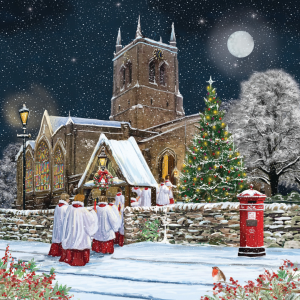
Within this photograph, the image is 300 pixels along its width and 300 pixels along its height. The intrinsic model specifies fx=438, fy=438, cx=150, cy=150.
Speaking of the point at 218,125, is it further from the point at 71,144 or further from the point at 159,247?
the point at 71,144

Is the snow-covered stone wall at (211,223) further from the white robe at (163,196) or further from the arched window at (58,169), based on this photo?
the arched window at (58,169)

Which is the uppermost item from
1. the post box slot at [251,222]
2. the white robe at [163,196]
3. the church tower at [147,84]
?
the church tower at [147,84]

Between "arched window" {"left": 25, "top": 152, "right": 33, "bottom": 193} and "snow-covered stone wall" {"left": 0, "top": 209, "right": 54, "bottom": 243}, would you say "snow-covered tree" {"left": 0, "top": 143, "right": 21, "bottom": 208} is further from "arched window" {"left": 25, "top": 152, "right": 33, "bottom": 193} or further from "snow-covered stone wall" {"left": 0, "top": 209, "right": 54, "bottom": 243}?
"snow-covered stone wall" {"left": 0, "top": 209, "right": 54, "bottom": 243}

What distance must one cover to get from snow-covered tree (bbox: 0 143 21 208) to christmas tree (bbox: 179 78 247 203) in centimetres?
3323

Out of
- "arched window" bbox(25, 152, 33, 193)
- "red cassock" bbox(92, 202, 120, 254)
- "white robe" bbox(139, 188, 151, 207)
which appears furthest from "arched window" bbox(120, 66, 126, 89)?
"red cassock" bbox(92, 202, 120, 254)

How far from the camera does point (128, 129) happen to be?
36781 millimetres

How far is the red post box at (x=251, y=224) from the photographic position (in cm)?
1114

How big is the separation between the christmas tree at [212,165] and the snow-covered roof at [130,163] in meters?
2.05

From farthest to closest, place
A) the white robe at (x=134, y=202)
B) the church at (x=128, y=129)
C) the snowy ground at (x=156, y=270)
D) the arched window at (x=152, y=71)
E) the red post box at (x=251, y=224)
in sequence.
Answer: the arched window at (x=152, y=71) → the church at (x=128, y=129) → the white robe at (x=134, y=202) → the red post box at (x=251, y=224) → the snowy ground at (x=156, y=270)

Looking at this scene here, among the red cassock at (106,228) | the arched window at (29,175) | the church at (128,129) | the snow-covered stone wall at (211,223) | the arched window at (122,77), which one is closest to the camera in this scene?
the snow-covered stone wall at (211,223)

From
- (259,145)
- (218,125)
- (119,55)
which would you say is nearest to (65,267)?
(218,125)

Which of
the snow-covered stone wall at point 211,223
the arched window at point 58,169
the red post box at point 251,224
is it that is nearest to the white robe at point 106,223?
the snow-covered stone wall at point 211,223

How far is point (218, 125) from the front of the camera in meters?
21.5

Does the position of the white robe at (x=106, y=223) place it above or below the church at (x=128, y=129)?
below
